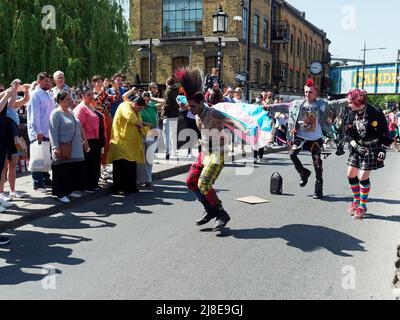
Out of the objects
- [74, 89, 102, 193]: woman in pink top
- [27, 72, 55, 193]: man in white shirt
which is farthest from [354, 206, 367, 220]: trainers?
[27, 72, 55, 193]: man in white shirt

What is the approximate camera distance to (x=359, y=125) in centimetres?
709

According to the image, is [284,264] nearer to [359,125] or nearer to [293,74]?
[359,125]

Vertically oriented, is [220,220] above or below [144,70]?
below

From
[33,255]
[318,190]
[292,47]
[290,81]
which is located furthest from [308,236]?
[292,47]

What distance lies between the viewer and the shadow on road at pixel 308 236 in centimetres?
559

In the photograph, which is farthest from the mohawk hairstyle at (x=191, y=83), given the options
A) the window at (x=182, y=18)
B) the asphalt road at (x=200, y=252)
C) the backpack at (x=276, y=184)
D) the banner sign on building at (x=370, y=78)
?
the banner sign on building at (x=370, y=78)

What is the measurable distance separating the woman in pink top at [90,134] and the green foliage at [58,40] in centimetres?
1137

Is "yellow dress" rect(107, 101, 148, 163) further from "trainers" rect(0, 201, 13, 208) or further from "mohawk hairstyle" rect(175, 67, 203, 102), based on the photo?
"mohawk hairstyle" rect(175, 67, 203, 102)

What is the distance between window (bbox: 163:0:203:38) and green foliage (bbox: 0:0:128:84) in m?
10.1

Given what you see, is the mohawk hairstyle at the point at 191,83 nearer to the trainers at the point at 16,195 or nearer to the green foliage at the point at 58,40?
the trainers at the point at 16,195

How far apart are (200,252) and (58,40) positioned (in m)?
16.1

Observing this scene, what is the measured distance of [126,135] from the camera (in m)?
8.66

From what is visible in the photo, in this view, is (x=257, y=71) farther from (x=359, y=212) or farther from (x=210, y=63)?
(x=359, y=212)

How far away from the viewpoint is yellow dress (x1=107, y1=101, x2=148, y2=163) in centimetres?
859
